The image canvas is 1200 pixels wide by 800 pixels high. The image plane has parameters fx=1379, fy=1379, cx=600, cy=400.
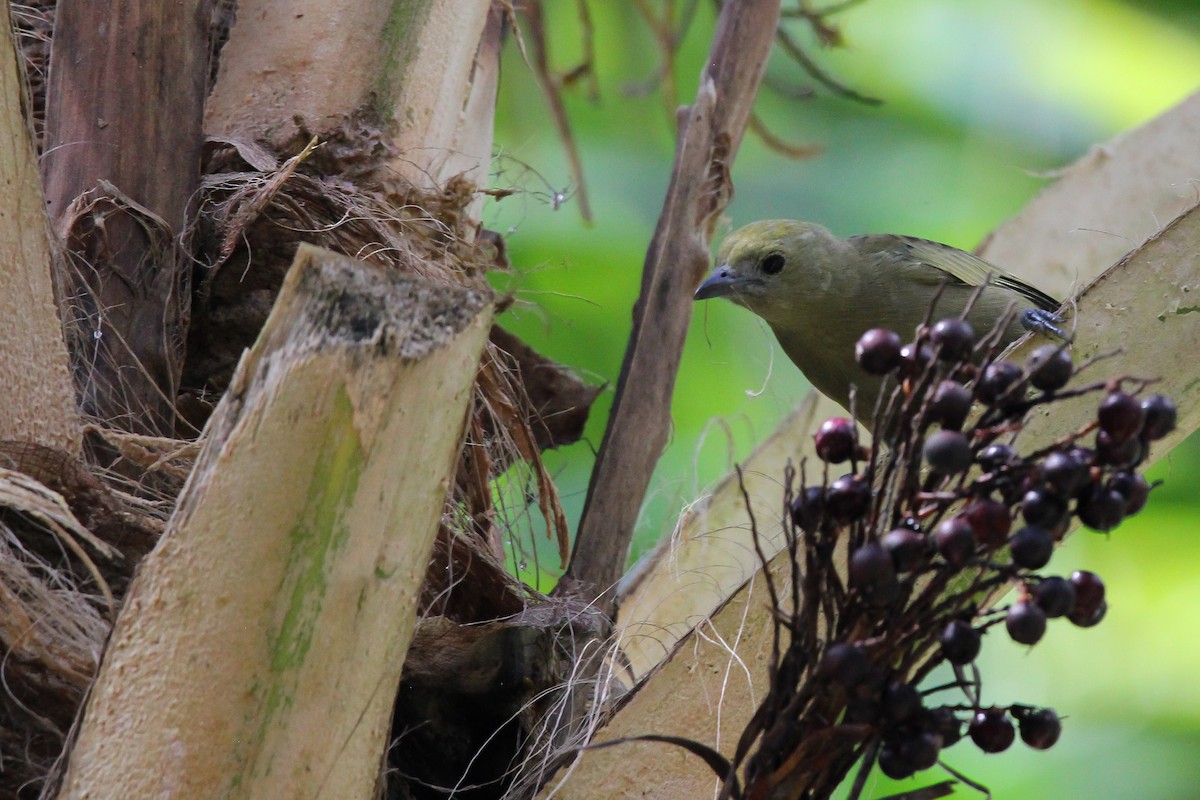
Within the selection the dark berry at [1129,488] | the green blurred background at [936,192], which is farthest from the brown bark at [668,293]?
the green blurred background at [936,192]

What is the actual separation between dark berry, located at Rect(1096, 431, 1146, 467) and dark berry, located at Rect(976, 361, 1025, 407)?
99 millimetres

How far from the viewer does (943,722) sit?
1424 mm

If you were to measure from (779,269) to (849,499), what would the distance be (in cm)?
272

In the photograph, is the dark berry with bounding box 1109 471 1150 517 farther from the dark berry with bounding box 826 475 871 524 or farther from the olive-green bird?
the olive-green bird

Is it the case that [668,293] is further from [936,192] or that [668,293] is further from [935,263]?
[936,192]

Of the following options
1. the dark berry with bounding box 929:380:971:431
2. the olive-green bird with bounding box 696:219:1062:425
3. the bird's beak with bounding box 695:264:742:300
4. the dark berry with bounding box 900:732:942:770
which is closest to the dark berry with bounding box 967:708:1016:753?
the dark berry with bounding box 900:732:942:770

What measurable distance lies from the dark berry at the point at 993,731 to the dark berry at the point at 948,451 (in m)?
0.29

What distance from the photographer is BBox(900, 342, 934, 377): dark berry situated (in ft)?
4.92

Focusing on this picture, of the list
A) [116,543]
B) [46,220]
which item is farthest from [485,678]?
[46,220]

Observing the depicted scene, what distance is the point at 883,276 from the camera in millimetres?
4008

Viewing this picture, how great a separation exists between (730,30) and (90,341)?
5.85 feet

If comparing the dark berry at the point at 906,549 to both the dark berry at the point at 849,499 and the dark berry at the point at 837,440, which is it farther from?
the dark berry at the point at 837,440

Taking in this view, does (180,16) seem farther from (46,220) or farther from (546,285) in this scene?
(546,285)

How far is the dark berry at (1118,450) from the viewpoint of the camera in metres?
1.37
